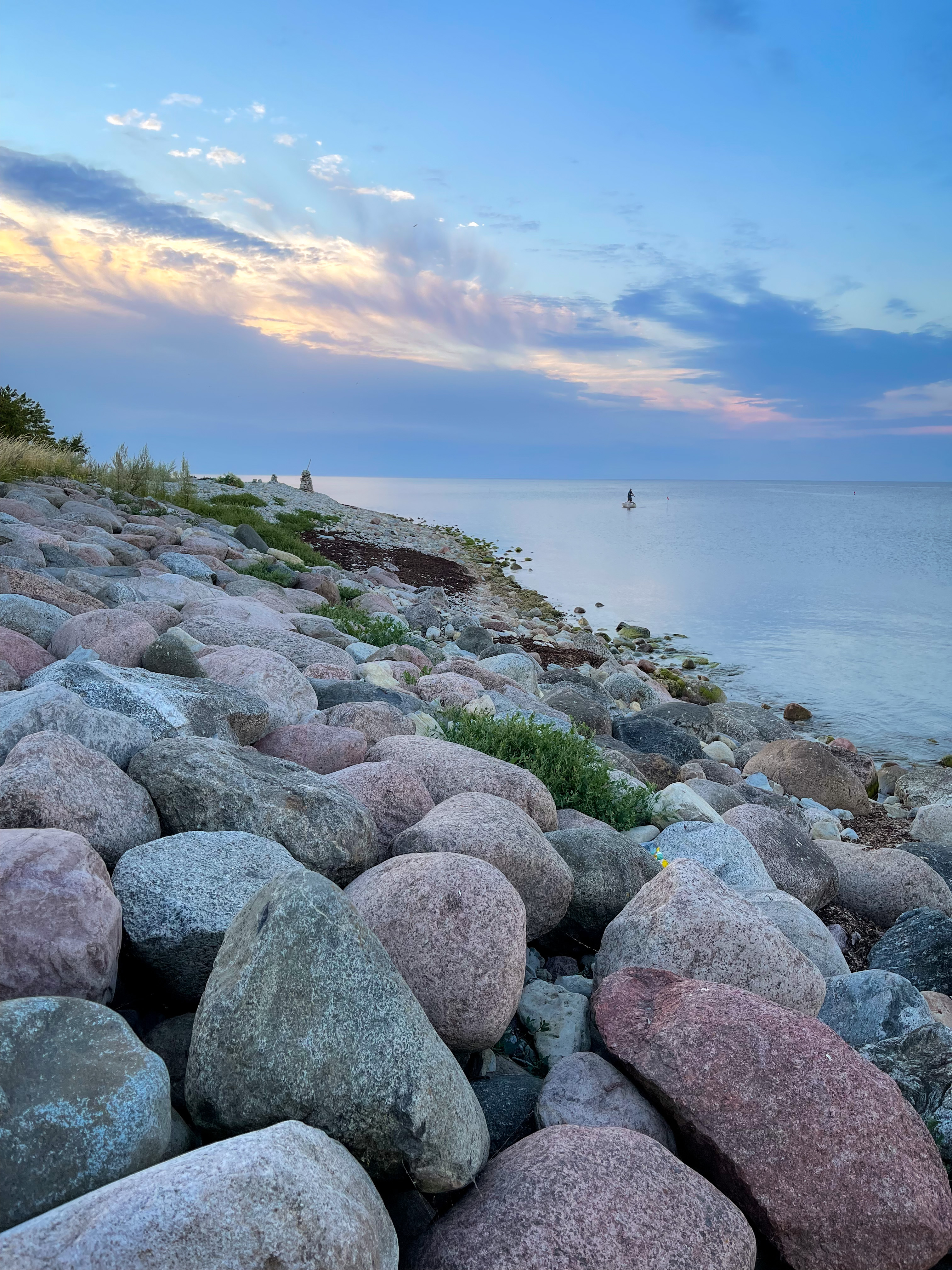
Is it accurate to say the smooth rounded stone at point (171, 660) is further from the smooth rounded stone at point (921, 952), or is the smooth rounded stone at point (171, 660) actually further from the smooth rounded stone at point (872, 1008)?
the smooth rounded stone at point (921, 952)

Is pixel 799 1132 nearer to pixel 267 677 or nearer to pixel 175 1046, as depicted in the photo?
pixel 175 1046

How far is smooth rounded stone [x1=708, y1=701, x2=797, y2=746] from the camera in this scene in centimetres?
1370

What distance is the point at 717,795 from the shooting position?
815 centimetres

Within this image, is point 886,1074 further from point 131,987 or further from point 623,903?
point 131,987

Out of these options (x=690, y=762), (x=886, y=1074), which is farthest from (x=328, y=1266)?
(x=690, y=762)

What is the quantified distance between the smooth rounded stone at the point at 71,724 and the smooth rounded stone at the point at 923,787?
10.1 metres

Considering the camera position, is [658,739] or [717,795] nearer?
[717,795]

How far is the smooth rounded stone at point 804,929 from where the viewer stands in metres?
5.21

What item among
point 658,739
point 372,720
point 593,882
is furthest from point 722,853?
point 658,739

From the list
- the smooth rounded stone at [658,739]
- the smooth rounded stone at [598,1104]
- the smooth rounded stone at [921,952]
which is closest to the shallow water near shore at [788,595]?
the smooth rounded stone at [658,739]

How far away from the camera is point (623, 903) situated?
505 cm

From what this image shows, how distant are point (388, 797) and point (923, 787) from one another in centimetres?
947

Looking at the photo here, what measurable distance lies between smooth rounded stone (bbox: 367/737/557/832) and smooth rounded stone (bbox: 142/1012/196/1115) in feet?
7.52

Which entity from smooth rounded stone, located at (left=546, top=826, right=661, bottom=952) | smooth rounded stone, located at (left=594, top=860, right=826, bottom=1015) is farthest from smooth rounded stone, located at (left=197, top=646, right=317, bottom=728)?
smooth rounded stone, located at (left=594, top=860, right=826, bottom=1015)
